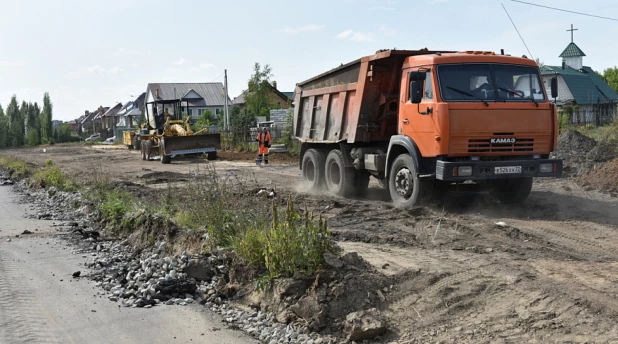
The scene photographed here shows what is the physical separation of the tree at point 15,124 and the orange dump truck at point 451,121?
222 ft

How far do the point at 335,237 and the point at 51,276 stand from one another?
11.9ft

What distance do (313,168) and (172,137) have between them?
41.1ft

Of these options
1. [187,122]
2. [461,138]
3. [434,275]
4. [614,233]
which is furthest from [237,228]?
[187,122]

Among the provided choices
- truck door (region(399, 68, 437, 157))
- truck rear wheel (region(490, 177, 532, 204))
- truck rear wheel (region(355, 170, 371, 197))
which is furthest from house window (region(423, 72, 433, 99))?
truck rear wheel (region(355, 170, 371, 197))

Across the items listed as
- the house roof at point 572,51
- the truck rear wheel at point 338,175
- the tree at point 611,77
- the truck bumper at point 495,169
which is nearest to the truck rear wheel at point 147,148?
the truck rear wheel at point 338,175

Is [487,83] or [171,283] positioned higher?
[487,83]

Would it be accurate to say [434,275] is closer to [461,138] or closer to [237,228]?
[237,228]

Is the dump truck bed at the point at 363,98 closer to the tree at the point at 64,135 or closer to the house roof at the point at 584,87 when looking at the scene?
the house roof at the point at 584,87

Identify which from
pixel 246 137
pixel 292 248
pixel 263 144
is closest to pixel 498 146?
pixel 292 248

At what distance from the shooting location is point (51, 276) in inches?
300

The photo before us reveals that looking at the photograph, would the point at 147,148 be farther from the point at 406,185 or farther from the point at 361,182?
the point at 406,185

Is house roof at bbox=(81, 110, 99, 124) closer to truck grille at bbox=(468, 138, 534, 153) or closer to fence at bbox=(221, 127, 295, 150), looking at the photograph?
fence at bbox=(221, 127, 295, 150)

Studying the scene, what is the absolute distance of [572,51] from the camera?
176 feet

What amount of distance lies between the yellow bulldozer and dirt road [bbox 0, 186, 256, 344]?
1714cm
